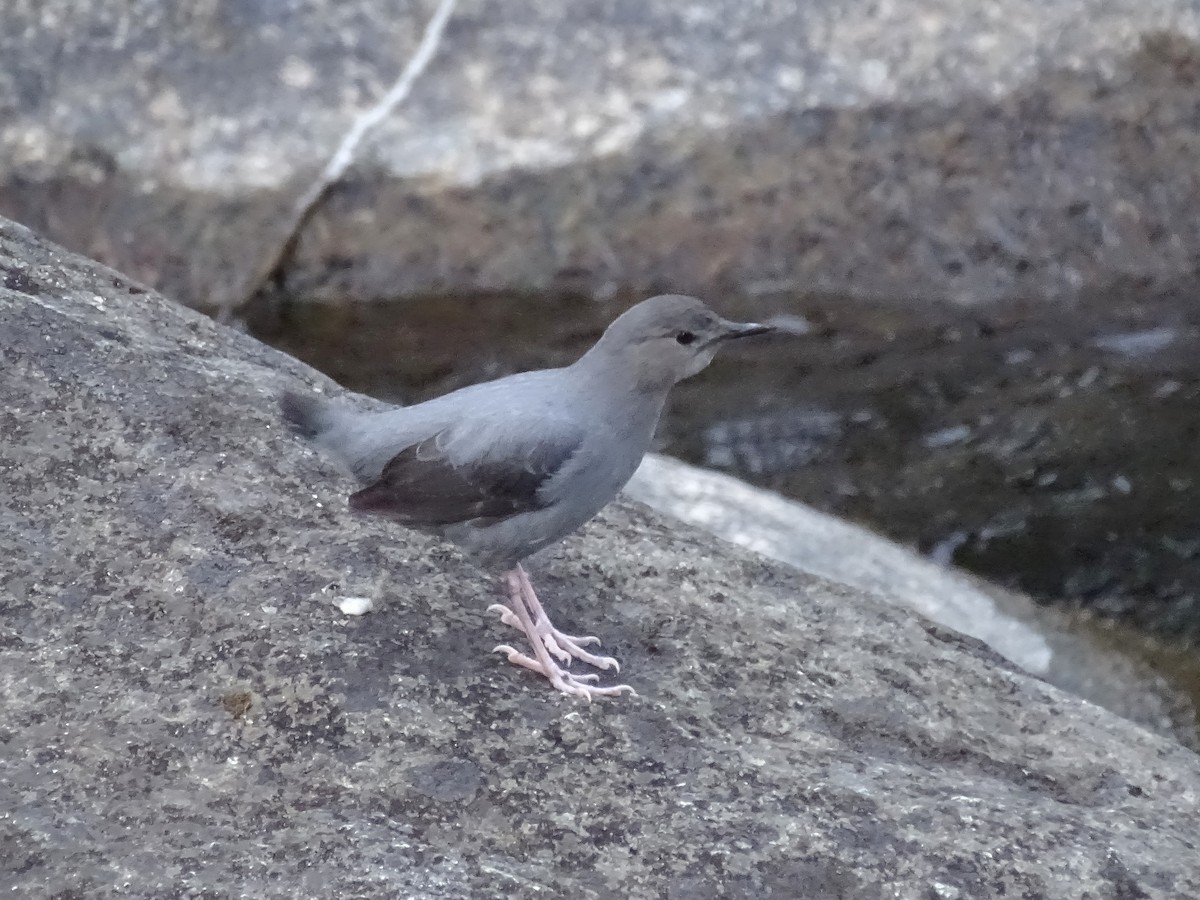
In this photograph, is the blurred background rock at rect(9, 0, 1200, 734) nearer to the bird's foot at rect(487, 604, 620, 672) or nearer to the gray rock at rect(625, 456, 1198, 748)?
the gray rock at rect(625, 456, 1198, 748)

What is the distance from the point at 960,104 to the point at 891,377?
1144 millimetres

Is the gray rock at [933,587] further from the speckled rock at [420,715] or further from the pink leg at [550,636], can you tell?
the pink leg at [550,636]

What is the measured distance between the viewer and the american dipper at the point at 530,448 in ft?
8.75

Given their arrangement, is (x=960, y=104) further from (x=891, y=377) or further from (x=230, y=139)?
(x=230, y=139)

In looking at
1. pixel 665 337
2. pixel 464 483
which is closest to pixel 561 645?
pixel 464 483

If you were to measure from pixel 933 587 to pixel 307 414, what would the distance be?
2193 millimetres

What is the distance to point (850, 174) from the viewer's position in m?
5.20

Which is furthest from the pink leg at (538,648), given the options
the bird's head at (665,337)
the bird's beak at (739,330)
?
the bird's beak at (739,330)

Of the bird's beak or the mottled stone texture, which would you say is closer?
the bird's beak

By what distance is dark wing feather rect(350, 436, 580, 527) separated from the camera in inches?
104

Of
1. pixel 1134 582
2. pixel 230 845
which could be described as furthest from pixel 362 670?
pixel 1134 582

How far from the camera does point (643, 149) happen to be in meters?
5.22

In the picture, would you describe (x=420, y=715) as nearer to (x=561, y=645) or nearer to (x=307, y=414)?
(x=561, y=645)

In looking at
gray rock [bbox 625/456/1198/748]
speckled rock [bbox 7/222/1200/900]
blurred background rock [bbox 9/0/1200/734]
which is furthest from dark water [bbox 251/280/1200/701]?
speckled rock [bbox 7/222/1200/900]
